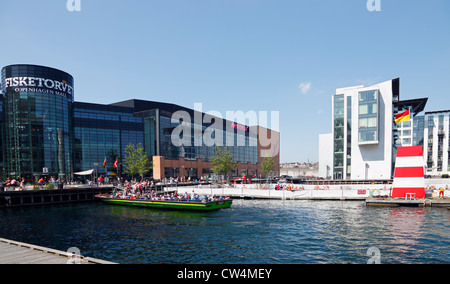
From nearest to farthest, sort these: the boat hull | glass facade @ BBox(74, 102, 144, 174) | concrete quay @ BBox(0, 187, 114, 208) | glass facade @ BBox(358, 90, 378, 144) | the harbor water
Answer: the harbor water
the boat hull
concrete quay @ BBox(0, 187, 114, 208)
glass facade @ BBox(358, 90, 378, 144)
glass facade @ BBox(74, 102, 144, 174)

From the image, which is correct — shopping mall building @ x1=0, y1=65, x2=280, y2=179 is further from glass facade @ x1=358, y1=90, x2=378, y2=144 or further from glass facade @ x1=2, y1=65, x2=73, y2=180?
glass facade @ x1=358, y1=90, x2=378, y2=144

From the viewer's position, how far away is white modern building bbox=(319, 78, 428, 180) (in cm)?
6112

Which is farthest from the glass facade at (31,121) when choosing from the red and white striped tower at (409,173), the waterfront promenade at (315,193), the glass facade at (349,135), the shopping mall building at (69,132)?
the glass facade at (349,135)

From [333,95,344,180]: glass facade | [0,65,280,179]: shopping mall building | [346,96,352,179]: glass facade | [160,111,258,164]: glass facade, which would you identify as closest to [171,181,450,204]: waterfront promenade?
[346,96,352,179]: glass facade

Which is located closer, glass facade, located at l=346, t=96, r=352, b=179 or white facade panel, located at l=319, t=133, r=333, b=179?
glass facade, located at l=346, t=96, r=352, b=179

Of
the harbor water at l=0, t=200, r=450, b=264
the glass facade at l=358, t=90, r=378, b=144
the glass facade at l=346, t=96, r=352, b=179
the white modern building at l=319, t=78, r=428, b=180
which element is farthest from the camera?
the glass facade at l=346, t=96, r=352, b=179

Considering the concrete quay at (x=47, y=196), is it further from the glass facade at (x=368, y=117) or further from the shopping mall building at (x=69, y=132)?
the glass facade at (x=368, y=117)

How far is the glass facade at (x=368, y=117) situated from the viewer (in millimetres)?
61397

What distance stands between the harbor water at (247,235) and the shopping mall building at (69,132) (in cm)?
3606

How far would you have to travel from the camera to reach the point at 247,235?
21594 mm

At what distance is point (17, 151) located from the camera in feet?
201
